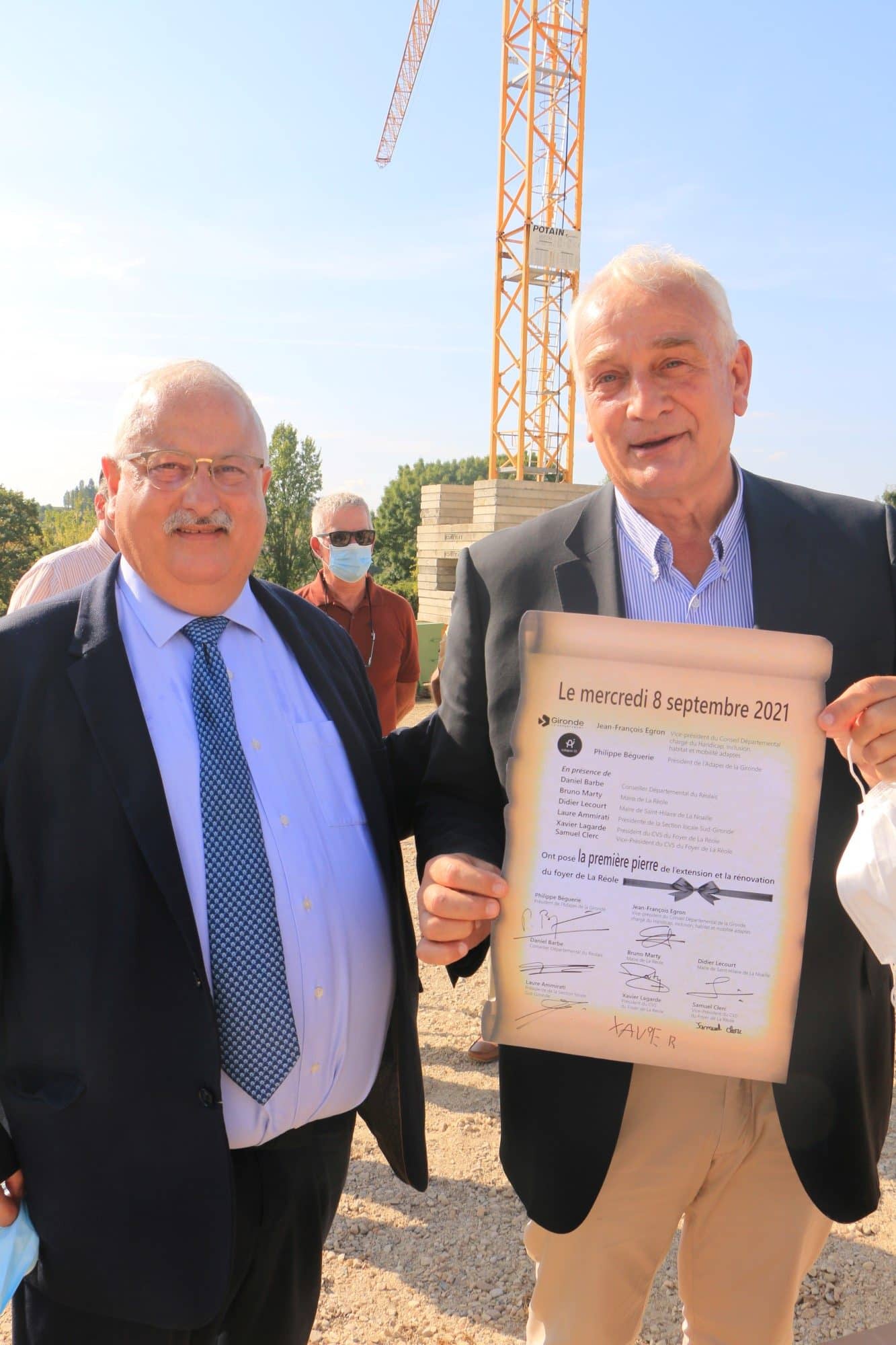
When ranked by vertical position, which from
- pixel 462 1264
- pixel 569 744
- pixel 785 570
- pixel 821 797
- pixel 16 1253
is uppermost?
pixel 785 570

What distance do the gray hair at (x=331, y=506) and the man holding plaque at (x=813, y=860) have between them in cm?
345

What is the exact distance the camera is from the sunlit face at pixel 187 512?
1.91m

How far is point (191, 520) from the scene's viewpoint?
1920 millimetres

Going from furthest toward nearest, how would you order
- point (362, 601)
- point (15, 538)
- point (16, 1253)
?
point (15, 538)
point (362, 601)
point (16, 1253)

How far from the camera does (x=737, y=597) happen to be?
1.91 metres

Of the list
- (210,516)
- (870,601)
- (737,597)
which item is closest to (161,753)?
(210,516)

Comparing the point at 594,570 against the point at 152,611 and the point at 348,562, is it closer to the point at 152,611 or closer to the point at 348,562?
the point at 152,611

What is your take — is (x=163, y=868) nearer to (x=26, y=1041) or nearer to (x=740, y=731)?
(x=26, y=1041)

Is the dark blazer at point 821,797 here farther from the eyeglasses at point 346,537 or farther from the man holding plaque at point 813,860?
the eyeglasses at point 346,537

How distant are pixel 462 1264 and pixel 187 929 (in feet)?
7.42

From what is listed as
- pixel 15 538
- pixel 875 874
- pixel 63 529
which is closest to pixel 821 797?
pixel 875 874

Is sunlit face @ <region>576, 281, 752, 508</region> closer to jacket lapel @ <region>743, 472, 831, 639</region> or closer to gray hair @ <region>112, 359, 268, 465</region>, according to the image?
jacket lapel @ <region>743, 472, 831, 639</region>
